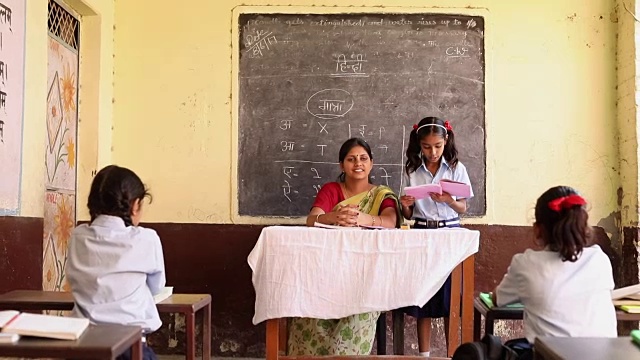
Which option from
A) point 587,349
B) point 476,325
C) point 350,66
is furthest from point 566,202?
point 350,66

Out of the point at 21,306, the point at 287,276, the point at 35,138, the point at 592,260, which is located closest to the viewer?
the point at 592,260

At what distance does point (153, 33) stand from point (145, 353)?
2798mm

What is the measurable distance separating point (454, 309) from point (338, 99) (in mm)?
1803

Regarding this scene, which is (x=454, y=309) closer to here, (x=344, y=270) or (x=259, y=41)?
(x=344, y=270)

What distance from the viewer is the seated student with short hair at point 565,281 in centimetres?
219

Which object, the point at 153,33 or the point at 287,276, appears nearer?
the point at 287,276

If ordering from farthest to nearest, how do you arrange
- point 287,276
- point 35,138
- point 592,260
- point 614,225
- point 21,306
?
1. point 614,225
2. point 35,138
3. point 287,276
4. point 21,306
5. point 592,260

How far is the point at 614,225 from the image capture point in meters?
4.48

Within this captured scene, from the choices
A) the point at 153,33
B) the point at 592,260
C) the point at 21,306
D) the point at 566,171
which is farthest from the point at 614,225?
the point at 21,306

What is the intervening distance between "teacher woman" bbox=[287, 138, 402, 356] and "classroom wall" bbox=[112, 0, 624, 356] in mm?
772

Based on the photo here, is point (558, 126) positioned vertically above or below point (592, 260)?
above

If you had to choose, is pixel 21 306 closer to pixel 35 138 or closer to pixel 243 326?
pixel 35 138

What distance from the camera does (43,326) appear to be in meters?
1.81

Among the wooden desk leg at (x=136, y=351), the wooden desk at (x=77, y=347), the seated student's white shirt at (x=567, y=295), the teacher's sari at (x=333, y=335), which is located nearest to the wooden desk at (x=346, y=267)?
the teacher's sari at (x=333, y=335)
